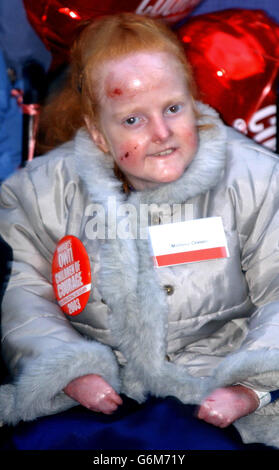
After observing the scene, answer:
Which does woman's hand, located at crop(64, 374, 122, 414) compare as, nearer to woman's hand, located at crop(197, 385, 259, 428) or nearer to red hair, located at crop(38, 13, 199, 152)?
woman's hand, located at crop(197, 385, 259, 428)

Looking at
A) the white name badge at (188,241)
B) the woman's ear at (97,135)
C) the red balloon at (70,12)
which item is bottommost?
the white name badge at (188,241)

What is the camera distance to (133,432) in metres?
1.09

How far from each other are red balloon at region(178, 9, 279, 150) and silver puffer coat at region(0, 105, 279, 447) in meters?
0.26

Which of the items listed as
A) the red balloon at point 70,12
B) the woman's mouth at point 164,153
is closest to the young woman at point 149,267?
the woman's mouth at point 164,153

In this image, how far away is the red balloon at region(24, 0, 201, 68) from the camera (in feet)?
5.24

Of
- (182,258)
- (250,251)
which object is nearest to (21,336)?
(182,258)

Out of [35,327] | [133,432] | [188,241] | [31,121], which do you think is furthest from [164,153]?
[31,121]

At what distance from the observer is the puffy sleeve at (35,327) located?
3.97 ft

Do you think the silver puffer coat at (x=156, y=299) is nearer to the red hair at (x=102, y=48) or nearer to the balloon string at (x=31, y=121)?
the red hair at (x=102, y=48)

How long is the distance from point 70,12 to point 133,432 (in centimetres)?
103

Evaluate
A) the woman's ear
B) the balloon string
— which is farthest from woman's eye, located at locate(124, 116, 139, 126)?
the balloon string

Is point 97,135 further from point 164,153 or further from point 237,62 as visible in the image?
point 237,62

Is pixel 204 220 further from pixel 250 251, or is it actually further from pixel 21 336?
pixel 21 336

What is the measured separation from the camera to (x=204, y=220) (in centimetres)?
131
